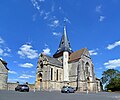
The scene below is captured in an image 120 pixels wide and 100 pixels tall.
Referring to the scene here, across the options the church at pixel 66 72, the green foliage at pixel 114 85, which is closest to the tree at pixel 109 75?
the green foliage at pixel 114 85

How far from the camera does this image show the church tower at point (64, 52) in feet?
207

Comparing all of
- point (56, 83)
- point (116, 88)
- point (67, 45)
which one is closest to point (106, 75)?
point (116, 88)

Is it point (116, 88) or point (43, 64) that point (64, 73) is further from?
point (116, 88)

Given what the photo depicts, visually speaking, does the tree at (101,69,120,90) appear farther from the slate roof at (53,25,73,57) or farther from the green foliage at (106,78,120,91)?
the slate roof at (53,25,73,57)

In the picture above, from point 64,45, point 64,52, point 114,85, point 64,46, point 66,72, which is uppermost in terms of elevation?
point 64,45

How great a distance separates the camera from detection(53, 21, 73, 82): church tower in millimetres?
63188

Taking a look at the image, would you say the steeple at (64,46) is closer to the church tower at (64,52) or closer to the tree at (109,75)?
the church tower at (64,52)

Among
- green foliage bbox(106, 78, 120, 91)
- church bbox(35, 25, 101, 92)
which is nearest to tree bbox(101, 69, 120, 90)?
green foliage bbox(106, 78, 120, 91)

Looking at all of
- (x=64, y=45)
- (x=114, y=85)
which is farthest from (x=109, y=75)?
(x=64, y=45)

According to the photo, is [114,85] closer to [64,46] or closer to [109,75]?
[109,75]

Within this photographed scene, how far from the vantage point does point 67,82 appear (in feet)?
204

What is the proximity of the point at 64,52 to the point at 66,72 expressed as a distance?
7509 millimetres

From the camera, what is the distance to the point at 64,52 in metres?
66.0

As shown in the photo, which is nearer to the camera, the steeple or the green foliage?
the steeple
